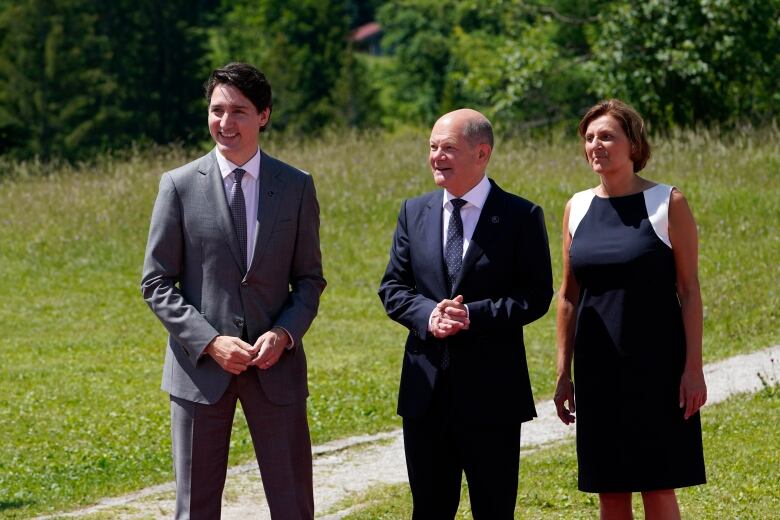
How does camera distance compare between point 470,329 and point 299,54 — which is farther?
point 299,54

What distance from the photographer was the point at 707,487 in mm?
7352

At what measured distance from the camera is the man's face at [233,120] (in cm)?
502

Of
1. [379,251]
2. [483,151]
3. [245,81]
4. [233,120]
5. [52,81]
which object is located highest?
[245,81]

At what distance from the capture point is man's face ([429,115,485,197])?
5031 mm

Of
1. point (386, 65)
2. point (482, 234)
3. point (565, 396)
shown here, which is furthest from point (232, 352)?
point (386, 65)

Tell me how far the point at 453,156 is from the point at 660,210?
0.89 metres

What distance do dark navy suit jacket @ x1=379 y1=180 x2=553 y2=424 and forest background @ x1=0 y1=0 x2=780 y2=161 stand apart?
19039 mm

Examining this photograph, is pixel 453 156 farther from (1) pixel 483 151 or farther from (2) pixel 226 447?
(2) pixel 226 447

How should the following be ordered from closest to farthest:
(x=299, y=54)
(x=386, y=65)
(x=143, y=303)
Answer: (x=143, y=303) < (x=299, y=54) < (x=386, y=65)

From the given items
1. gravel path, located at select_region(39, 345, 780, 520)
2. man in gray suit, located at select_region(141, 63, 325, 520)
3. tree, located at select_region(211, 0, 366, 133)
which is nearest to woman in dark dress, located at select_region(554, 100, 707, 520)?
man in gray suit, located at select_region(141, 63, 325, 520)

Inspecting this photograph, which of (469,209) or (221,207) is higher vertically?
(221,207)

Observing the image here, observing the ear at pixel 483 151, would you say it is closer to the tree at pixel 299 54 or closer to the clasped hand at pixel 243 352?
the clasped hand at pixel 243 352

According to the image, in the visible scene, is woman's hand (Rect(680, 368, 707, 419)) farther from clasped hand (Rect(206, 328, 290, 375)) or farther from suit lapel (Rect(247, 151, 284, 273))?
suit lapel (Rect(247, 151, 284, 273))

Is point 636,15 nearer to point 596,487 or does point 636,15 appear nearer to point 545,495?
point 545,495
